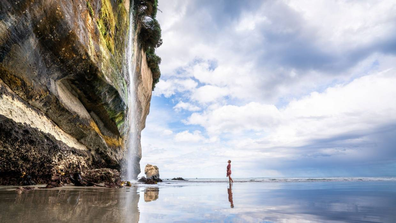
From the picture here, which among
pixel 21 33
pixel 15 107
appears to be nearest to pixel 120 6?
pixel 21 33

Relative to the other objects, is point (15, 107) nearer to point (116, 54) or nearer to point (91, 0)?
point (91, 0)

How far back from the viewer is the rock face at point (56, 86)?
4.84 metres

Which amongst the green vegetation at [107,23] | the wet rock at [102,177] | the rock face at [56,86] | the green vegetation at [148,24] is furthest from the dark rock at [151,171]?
the green vegetation at [107,23]

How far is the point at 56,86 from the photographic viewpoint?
22.1 feet

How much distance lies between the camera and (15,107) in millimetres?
5062

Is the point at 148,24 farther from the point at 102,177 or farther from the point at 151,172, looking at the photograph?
the point at 151,172

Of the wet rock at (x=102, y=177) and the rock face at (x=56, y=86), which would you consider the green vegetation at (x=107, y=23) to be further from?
the wet rock at (x=102, y=177)

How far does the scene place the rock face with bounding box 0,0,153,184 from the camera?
4836mm

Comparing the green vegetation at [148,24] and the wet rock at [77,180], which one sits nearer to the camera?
the wet rock at [77,180]

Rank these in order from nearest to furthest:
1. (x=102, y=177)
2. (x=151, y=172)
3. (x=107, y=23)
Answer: (x=102, y=177) → (x=107, y=23) → (x=151, y=172)

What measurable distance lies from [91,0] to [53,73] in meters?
3.45

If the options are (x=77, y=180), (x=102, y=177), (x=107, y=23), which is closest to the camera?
(x=77, y=180)

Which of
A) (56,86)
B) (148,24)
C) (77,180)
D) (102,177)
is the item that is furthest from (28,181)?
(148,24)

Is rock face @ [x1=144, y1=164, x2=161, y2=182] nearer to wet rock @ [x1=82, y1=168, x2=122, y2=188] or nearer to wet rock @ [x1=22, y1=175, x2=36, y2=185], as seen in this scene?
wet rock @ [x1=82, y1=168, x2=122, y2=188]
